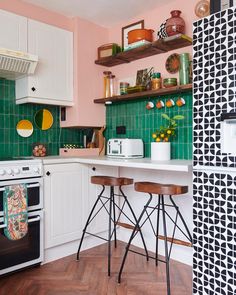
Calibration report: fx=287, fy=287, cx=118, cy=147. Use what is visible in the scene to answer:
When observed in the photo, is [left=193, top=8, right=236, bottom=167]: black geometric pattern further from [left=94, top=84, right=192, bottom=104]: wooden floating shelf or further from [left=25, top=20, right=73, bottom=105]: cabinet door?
[left=25, top=20, right=73, bottom=105]: cabinet door

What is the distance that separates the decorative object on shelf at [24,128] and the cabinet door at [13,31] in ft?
2.42

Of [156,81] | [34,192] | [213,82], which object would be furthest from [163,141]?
[34,192]

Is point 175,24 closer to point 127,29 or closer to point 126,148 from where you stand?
point 127,29

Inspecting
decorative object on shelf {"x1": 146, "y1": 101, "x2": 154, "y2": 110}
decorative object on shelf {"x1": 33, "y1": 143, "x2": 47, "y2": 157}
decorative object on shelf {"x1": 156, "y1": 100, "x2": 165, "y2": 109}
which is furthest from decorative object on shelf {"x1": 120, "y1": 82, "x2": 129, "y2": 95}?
decorative object on shelf {"x1": 33, "y1": 143, "x2": 47, "y2": 157}

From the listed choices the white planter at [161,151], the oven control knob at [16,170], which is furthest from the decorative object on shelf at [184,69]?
the oven control knob at [16,170]

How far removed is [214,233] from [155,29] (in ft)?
6.87

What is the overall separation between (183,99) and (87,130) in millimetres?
1321

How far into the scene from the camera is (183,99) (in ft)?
8.87

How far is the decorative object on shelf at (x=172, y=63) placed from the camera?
274 centimetres

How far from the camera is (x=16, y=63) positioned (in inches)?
101

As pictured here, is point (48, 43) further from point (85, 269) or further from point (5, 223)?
point (85, 269)

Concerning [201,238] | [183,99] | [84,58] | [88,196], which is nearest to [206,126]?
[201,238]

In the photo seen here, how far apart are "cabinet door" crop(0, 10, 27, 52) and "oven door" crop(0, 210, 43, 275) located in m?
1.54

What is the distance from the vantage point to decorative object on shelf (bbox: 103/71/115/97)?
3.31 m
